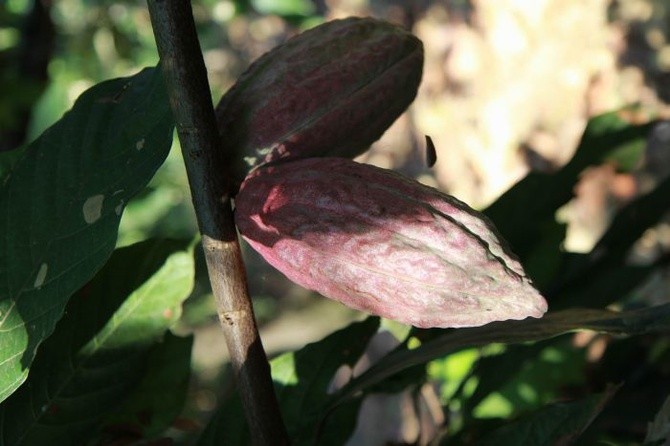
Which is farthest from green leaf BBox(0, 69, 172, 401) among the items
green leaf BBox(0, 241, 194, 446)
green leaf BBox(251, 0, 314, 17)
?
green leaf BBox(251, 0, 314, 17)

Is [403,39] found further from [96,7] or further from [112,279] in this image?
[96,7]

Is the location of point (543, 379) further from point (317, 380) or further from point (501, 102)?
point (501, 102)

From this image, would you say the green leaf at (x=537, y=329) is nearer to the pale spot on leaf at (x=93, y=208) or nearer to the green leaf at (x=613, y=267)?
the pale spot on leaf at (x=93, y=208)

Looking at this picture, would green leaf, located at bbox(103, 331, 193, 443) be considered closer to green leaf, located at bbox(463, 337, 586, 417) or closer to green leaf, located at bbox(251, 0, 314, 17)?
green leaf, located at bbox(463, 337, 586, 417)

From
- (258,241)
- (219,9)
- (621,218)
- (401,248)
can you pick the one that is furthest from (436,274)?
(219,9)

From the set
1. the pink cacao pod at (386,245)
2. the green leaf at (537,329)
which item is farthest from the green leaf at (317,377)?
the pink cacao pod at (386,245)
